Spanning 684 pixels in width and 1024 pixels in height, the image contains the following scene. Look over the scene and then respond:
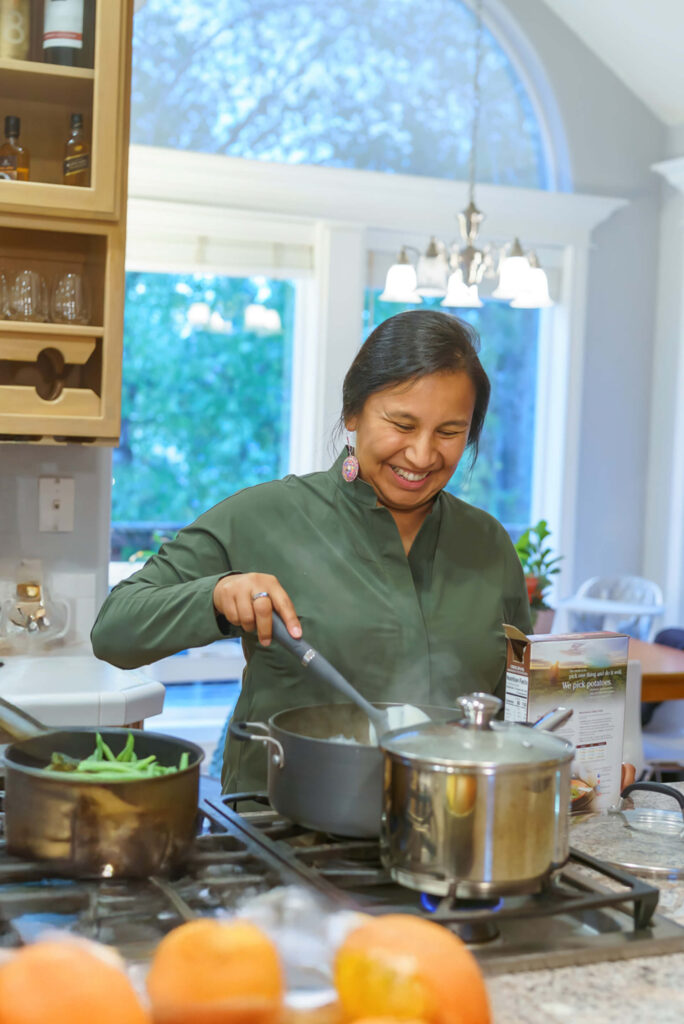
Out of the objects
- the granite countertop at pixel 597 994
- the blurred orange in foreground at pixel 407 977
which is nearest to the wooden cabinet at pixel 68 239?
the granite countertop at pixel 597 994

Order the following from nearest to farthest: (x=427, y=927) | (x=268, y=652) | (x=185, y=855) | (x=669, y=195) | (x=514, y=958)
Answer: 1. (x=427, y=927)
2. (x=514, y=958)
3. (x=185, y=855)
4. (x=268, y=652)
5. (x=669, y=195)

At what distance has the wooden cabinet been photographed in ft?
8.24

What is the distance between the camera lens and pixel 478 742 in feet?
3.09

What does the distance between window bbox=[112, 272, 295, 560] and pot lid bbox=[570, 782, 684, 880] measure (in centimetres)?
400

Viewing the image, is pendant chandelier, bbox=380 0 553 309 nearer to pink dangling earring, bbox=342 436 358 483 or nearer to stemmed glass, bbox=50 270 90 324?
stemmed glass, bbox=50 270 90 324

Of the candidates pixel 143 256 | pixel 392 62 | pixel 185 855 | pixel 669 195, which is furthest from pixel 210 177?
pixel 185 855

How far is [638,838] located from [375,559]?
53cm

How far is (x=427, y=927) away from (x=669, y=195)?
5.65 meters

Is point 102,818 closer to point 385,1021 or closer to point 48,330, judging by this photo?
point 385,1021

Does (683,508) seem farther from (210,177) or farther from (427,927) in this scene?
(427,927)

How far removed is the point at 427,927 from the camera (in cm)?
72

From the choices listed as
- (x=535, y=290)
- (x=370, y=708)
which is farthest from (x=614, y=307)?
(x=370, y=708)

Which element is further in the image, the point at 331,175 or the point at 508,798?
the point at 331,175

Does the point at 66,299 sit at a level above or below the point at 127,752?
above
